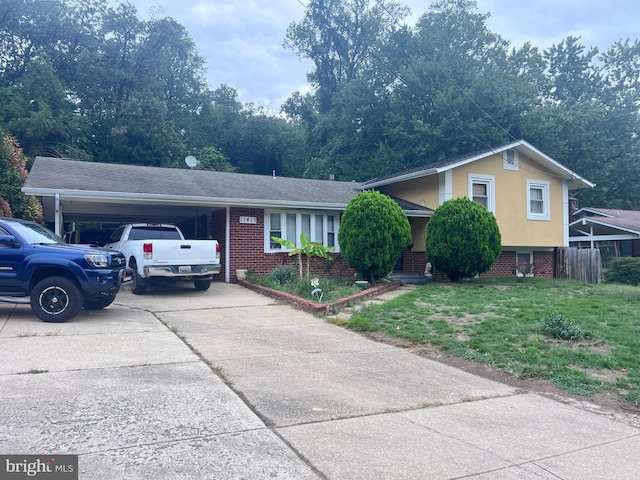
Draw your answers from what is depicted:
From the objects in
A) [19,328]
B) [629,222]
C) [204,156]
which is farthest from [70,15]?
[629,222]

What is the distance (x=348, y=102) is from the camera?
126ft

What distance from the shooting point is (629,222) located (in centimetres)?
2531

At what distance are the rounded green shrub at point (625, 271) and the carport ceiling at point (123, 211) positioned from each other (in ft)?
56.0

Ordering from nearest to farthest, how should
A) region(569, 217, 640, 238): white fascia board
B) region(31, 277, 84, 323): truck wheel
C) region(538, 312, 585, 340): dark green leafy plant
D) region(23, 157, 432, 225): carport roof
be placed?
region(538, 312, 585, 340): dark green leafy plant → region(31, 277, 84, 323): truck wheel → region(23, 157, 432, 225): carport roof → region(569, 217, 640, 238): white fascia board

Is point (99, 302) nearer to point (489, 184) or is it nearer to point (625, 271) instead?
point (489, 184)

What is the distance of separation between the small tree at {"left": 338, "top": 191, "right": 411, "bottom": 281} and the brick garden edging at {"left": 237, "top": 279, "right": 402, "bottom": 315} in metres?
0.65

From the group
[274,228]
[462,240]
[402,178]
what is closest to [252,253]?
[274,228]

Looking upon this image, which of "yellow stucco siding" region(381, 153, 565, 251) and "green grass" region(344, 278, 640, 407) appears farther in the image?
"yellow stucco siding" region(381, 153, 565, 251)

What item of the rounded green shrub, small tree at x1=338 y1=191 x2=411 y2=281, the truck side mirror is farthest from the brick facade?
the rounded green shrub

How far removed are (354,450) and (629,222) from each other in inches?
1061

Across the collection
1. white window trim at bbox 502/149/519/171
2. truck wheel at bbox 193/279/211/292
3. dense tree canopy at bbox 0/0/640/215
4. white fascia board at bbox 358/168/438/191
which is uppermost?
dense tree canopy at bbox 0/0/640/215

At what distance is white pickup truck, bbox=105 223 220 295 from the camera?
1130 cm

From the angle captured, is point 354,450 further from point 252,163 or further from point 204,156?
point 252,163

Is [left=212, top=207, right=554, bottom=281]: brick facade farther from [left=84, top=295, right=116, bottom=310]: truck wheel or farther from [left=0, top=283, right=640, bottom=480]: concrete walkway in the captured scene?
[left=0, top=283, right=640, bottom=480]: concrete walkway
